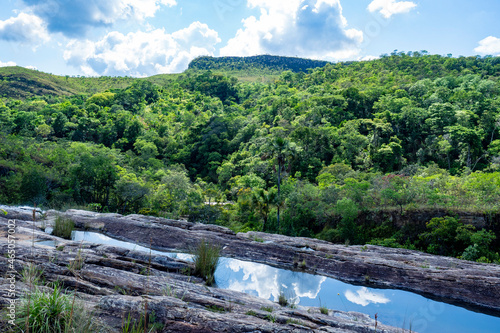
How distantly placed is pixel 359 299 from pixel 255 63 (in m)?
171

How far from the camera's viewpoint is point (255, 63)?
554 feet

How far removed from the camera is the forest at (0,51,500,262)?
960 inches

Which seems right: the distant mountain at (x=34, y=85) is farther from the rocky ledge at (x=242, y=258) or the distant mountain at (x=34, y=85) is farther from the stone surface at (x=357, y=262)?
the stone surface at (x=357, y=262)

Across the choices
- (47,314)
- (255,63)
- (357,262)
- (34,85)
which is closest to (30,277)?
(47,314)

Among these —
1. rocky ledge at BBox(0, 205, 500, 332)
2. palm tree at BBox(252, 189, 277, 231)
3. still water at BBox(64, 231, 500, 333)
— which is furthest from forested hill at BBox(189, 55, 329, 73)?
still water at BBox(64, 231, 500, 333)

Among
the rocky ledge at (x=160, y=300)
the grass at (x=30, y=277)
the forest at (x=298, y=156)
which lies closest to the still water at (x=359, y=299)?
the rocky ledge at (x=160, y=300)

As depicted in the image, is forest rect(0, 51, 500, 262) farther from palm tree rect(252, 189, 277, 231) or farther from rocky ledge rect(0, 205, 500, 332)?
rocky ledge rect(0, 205, 500, 332)

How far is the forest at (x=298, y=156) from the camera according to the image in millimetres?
24375

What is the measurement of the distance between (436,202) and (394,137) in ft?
84.2

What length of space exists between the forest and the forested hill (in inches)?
2750

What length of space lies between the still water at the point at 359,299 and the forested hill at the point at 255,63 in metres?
158

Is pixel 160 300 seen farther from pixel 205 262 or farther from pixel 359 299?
pixel 359 299

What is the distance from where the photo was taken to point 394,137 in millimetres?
45719

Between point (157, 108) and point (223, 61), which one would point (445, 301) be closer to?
point (157, 108)
